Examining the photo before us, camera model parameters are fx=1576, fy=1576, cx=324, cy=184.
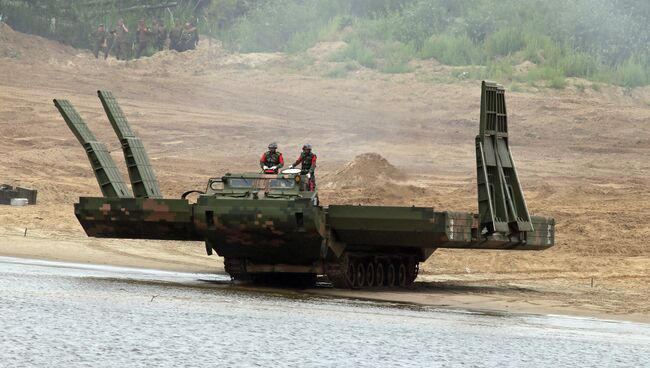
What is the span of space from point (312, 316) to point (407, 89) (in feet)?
97.6

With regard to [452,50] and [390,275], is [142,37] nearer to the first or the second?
[452,50]

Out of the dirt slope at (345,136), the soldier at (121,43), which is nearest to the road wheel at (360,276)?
the dirt slope at (345,136)

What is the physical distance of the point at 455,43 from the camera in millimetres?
50062

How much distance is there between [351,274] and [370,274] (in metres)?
0.78

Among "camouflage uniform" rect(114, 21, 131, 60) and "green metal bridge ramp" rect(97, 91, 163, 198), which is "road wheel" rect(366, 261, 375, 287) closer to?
"green metal bridge ramp" rect(97, 91, 163, 198)

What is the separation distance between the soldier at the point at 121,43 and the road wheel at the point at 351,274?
31545 millimetres

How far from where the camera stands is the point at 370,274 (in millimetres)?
23281

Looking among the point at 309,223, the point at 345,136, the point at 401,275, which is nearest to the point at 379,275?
the point at 401,275

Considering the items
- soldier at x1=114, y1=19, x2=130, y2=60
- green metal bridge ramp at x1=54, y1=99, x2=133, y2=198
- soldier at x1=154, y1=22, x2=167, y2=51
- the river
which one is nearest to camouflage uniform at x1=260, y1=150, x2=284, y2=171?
the river

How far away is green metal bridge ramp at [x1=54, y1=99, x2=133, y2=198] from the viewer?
2402 centimetres

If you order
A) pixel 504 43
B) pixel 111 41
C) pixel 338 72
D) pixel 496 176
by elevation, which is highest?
pixel 111 41

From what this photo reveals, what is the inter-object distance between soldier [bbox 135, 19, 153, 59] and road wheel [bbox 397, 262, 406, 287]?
31.1 meters

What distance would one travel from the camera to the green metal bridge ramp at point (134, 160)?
79.9 feet

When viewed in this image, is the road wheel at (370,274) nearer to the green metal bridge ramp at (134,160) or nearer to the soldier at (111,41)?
the green metal bridge ramp at (134,160)
